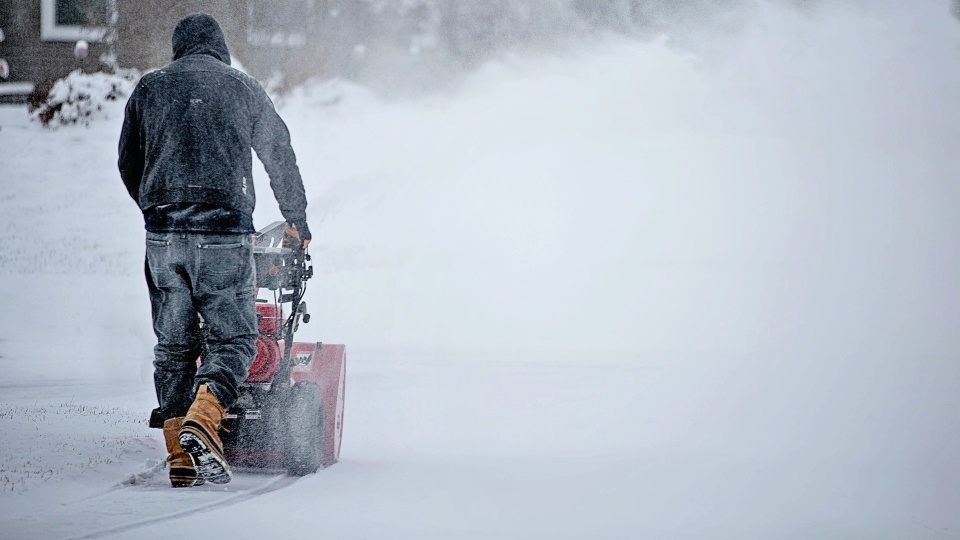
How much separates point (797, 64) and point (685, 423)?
1418 mm

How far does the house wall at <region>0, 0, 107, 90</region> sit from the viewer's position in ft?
10.5

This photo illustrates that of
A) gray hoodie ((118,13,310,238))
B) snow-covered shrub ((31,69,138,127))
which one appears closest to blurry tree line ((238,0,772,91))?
snow-covered shrub ((31,69,138,127))

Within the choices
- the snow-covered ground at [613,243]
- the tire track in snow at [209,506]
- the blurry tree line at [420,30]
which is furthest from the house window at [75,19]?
the tire track in snow at [209,506]

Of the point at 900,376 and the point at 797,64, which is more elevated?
the point at 797,64

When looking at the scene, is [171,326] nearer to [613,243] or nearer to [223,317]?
[223,317]

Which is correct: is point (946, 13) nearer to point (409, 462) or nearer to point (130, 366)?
point (409, 462)

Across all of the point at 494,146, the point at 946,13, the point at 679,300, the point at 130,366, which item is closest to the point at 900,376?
the point at 679,300

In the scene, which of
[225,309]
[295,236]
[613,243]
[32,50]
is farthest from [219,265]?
[32,50]

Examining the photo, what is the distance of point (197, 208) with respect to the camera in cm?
163

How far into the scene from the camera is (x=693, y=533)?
5.59ft

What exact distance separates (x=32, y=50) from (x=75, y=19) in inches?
7.0

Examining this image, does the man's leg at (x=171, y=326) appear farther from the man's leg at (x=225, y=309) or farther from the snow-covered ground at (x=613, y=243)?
the snow-covered ground at (x=613, y=243)

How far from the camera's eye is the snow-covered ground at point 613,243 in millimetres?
2791

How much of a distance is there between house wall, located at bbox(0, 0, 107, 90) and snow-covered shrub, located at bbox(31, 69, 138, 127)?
34 millimetres
